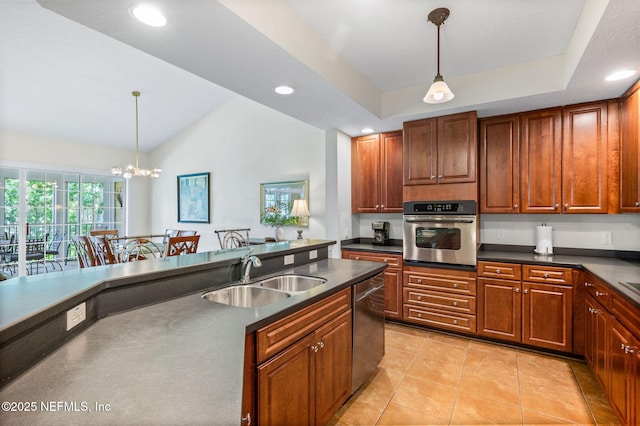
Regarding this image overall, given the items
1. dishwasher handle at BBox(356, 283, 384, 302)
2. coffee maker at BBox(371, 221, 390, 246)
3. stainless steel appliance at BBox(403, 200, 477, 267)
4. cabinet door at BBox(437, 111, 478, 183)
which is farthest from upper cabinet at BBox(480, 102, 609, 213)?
dishwasher handle at BBox(356, 283, 384, 302)

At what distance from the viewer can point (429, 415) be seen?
6.78 ft

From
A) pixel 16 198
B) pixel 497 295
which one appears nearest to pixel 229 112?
pixel 16 198

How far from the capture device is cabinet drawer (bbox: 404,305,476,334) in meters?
3.21

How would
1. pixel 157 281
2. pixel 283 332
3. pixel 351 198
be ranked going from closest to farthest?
pixel 283 332, pixel 157 281, pixel 351 198

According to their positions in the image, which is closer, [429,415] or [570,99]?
[429,415]

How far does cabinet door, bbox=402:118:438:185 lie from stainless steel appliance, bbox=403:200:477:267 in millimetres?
291

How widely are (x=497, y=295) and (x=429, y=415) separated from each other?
1.52 meters

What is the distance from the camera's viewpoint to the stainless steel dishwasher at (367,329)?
217cm

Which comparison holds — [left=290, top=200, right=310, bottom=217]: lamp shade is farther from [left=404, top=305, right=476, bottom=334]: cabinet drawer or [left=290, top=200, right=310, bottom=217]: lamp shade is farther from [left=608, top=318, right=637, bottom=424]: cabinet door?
[left=608, top=318, right=637, bottom=424]: cabinet door

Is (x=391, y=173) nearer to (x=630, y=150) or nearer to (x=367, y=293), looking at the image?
(x=367, y=293)

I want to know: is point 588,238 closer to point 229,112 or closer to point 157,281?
point 157,281

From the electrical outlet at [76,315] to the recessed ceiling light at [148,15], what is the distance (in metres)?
1.45

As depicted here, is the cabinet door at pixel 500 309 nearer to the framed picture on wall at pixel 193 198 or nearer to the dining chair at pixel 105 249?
the dining chair at pixel 105 249

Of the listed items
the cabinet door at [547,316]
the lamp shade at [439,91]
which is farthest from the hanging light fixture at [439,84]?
the cabinet door at [547,316]
